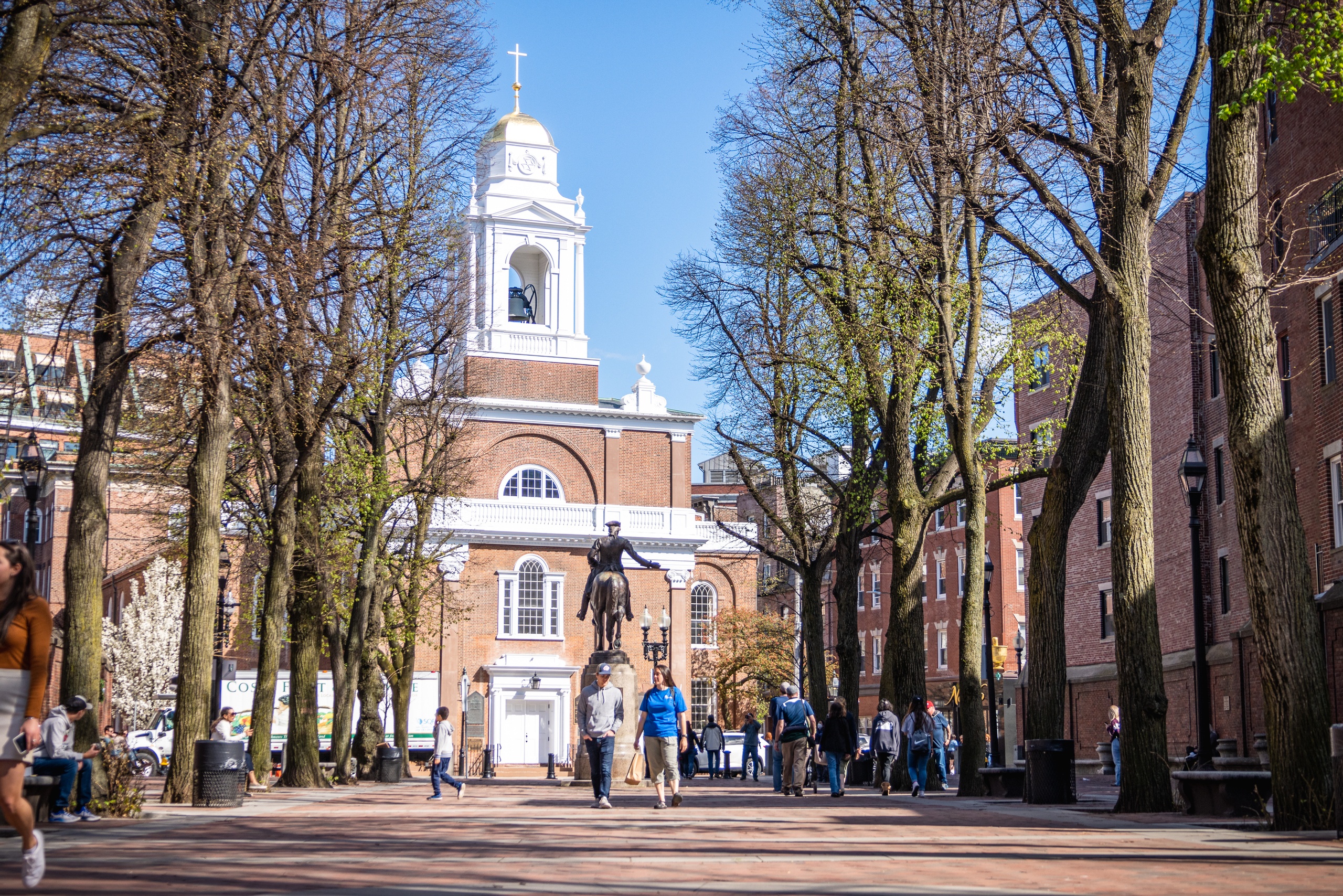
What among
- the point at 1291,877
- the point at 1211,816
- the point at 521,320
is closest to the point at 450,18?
the point at 1211,816

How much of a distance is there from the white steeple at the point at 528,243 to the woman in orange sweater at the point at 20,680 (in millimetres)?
49409

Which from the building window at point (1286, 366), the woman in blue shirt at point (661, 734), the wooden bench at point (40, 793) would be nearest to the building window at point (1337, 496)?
the building window at point (1286, 366)

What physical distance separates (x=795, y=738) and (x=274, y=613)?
29.6 ft

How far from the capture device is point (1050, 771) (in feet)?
61.5

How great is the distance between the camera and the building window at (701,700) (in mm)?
64625

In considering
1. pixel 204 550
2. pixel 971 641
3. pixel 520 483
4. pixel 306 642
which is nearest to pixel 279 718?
pixel 520 483

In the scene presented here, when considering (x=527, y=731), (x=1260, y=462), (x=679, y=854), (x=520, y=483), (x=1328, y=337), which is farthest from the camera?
(x=520, y=483)

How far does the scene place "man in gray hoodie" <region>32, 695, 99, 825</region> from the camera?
1575 cm

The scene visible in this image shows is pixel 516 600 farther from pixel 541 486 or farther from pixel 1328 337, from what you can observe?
pixel 1328 337

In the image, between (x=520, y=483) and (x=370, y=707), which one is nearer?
(x=370, y=707)

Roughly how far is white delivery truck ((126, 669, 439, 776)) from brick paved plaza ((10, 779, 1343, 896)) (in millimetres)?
22889

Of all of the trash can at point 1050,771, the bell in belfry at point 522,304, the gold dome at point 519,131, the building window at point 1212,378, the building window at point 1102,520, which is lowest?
→ the trash can at point 1050,771

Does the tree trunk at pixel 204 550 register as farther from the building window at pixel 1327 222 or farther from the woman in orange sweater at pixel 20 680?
the building window at pixel 1327 222

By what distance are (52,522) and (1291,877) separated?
7058 cm
